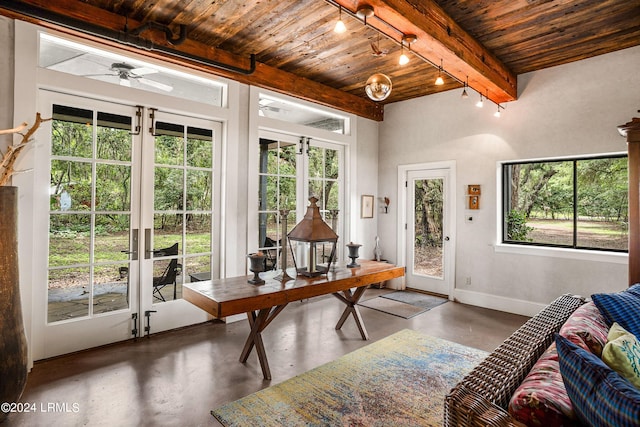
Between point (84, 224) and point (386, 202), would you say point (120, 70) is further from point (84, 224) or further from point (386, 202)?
point (386, 202)

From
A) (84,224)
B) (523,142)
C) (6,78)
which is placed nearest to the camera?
(6,78)

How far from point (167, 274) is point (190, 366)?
112 centimetres

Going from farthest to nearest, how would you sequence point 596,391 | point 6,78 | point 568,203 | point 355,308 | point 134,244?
point 568,203 → point 355,308 → point 134,244 → point 6,78 → point 596,391

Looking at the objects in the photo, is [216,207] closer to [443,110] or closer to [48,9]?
[48,9]

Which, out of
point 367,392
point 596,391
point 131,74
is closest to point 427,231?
point 367,392

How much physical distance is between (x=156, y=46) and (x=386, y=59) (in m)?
2.39

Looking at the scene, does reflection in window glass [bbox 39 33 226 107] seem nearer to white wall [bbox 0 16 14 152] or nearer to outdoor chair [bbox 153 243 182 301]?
white wall [bbox 0 16 14 152]

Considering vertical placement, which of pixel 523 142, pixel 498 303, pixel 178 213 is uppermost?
pixel 523 142

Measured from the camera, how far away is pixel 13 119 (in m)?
2.68

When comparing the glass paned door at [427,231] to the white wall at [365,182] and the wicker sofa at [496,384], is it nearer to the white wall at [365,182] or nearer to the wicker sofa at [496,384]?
the white wall at [365,182]

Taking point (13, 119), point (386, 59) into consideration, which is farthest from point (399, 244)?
point (13, 119)

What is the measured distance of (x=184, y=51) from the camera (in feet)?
11.1

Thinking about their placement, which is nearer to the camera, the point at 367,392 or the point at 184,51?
the point at 367,392

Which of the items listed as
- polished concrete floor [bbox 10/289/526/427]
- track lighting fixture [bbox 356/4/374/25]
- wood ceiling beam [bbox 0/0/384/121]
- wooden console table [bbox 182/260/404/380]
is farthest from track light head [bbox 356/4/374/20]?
polished concrete floor [bbox 10/289/526/427]
